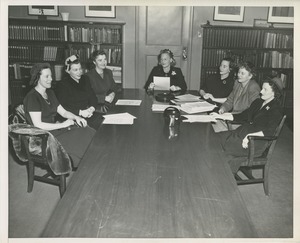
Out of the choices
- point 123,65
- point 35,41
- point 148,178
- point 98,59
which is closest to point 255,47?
point 123,65

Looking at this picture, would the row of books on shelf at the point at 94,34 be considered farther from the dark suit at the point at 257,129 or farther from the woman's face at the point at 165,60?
the dark suit at the point at 257,129

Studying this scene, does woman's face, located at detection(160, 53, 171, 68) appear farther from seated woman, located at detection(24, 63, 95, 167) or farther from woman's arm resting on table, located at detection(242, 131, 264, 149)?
woman's arm resting on table, located at detection(242, 131, 264, 149)

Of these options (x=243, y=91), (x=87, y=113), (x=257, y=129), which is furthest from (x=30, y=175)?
(x=243, y=91)

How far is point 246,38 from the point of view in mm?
5086

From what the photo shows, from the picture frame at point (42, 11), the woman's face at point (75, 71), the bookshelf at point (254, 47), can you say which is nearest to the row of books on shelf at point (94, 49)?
the picture frame at point (42, 11)

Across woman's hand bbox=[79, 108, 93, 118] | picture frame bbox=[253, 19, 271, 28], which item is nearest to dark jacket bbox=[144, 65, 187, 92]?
woman's hand bbox=[79, 108, 93, 118]

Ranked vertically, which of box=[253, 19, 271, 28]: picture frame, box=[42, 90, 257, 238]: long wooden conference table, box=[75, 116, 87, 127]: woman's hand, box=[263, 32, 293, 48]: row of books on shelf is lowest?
box=[42, 90, 257, 238]: long wooden conference table

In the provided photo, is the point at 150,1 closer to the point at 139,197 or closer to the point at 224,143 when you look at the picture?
the point at 139,197

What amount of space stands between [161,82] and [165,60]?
0.34m

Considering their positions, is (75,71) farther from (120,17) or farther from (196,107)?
(120,17)

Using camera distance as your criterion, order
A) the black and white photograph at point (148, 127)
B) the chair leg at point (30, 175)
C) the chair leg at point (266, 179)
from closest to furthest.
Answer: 1. the black and white photograph at point (148, 127)
2. the chair leg at point (30, 175)
3. the chair leg at point (266, 179)

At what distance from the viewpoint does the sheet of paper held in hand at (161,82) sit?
12.2 ft

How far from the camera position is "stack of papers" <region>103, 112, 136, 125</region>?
99.0 inches

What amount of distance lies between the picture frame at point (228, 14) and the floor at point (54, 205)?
2.84m
